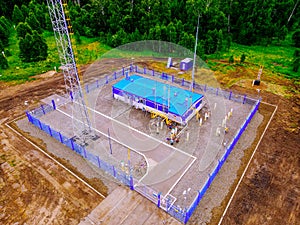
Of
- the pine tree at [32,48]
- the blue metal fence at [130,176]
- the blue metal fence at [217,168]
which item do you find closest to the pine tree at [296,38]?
the blue metal fence at [130,176]

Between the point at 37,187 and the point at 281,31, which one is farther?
the point at 281,31

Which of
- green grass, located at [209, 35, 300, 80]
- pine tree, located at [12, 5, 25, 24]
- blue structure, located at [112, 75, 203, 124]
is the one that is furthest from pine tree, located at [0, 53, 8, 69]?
green grass, located at [209, 35, 300, 80]

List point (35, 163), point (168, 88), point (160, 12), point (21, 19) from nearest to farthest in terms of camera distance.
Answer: point (35, 163)
point (168, 88)
point (160, 12)
point (21, 19)

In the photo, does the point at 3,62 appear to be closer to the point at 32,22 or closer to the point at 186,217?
the point at 32,22

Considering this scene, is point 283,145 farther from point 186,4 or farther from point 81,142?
point 186,4

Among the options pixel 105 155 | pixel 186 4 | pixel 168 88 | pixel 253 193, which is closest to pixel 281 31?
pixel 186 4

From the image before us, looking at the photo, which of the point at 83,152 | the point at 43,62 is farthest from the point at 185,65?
the point at 43,62

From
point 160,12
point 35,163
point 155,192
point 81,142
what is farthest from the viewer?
point 160,12
